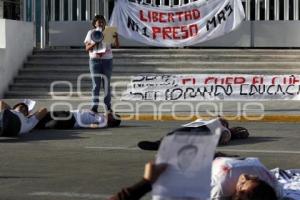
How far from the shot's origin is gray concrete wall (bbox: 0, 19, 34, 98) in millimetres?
18812

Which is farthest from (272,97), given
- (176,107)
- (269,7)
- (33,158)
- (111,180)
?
(111,180)

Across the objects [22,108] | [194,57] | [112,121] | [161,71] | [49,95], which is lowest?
[112,121]

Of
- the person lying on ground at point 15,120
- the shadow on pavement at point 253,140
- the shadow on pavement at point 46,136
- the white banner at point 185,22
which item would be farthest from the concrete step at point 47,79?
the shadow on pavement at point 253,140

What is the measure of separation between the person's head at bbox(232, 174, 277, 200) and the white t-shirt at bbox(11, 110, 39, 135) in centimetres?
642

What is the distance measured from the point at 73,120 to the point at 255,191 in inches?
300

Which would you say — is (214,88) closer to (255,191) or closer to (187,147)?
(255,191)

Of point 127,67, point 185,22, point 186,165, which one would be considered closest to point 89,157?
point 186,165

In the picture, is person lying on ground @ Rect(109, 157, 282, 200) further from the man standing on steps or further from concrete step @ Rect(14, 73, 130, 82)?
concrete step @ Rect(14, 73, 130, 82)

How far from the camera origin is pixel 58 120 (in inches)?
497

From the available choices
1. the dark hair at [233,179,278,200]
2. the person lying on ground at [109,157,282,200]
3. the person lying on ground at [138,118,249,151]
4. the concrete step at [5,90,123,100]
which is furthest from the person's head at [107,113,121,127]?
the dark hair at [233,179,278,200]

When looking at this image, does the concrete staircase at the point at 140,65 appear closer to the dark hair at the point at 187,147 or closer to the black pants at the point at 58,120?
the black pants at the point at 58,120

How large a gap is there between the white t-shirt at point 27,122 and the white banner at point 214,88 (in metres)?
6.06

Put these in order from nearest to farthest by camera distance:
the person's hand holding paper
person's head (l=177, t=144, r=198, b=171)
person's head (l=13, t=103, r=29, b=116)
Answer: person's head (l=177, t=144, r=198, b=171) < person's head (l=13, t=103, r=29, b=116) < the person's hand holding paper

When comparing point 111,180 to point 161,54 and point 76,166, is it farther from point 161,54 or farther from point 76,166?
point 161,54
